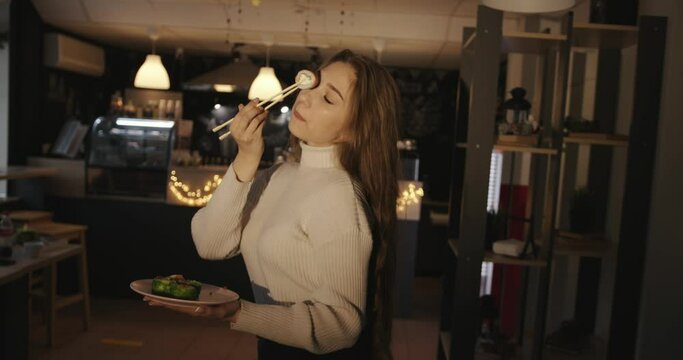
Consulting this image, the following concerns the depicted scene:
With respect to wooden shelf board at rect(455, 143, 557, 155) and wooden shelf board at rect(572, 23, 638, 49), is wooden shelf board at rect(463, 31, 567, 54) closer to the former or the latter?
wooden shelf board at rect(572, 23, 638, 49)

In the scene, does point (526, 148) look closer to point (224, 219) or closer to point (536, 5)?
point (536, 5)

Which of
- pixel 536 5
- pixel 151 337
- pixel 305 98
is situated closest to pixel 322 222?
pixel 305 98

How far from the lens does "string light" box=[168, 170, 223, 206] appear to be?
554cm

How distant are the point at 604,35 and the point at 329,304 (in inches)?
88.4

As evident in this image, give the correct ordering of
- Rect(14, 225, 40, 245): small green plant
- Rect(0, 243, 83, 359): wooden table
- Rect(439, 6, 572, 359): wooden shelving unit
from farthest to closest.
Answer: Rect(14, 225, 40, 245): small green plant → Rect(0, 243, 83, 359): wooden table → Rect(439, 6, 572, 359): wooden shelving unit

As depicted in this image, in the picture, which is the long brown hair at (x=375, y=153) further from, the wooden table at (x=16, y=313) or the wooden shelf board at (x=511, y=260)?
the wooden table at (x=16, y=313)

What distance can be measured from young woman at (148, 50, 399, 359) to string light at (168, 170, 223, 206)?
4.09 metres

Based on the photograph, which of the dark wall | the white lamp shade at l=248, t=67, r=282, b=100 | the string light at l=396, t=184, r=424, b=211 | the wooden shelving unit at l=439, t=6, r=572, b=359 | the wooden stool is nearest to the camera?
the wooden shelving unit at l=439, t=6, r=572, b=359

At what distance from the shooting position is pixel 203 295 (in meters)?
1.43

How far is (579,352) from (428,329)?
240 cm

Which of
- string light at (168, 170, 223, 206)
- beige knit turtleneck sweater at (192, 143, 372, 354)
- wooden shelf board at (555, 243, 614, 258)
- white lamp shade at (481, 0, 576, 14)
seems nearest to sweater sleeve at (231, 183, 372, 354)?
beige knit turtleneck sweater at (192, 143, 372, 354)

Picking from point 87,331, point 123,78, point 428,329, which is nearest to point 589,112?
point 428,329

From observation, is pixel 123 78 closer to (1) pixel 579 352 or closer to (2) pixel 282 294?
(1) pixel 579 352

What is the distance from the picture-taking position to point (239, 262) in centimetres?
556
